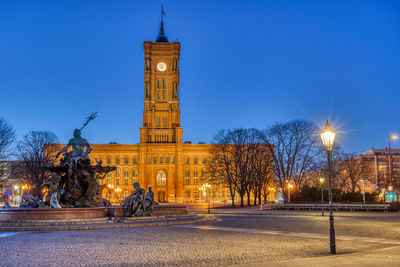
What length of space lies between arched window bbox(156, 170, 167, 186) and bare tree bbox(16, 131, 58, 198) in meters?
43.6

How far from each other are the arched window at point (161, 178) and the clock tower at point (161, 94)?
336 inches

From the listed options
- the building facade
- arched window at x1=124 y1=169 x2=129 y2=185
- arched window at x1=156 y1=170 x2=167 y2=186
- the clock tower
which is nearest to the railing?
the building facade

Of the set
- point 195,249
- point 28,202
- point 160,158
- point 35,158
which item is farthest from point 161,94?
point 195,249

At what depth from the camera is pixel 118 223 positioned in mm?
20312

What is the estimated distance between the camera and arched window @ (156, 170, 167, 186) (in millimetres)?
99625

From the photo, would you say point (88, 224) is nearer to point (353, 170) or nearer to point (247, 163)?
point (247, 163)

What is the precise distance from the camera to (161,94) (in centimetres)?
10556

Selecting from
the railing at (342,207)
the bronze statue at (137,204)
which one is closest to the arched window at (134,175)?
the railing at (342,207)

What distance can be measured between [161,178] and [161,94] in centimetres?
2364

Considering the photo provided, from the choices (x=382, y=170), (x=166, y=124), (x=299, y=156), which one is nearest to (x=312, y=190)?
(x=299, y=156)

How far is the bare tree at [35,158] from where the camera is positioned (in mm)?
49656

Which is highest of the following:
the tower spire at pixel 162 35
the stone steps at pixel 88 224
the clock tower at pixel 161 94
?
the tower spire at pixel 162 35

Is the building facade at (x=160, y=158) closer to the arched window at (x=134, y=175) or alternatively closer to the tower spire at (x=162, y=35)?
the arched window at (x=134, y=175)

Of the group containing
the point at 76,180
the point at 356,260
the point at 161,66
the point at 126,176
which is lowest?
the point at 356,260
